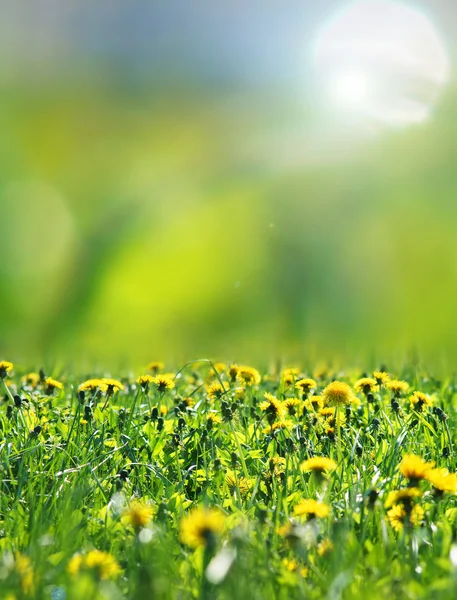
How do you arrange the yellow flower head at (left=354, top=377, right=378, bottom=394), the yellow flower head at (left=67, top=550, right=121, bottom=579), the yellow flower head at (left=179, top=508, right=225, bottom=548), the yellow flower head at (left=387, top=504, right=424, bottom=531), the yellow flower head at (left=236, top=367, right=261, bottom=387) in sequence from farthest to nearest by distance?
the yellow flower head at (left=236, top=367, right=261, bottom=387) < the yellow flower head at (left=354, top=377, right=378, bottom=394) < the yellow flower head at (left=387, top=504, right=424, bottom=531) < the yellow flower head at (left=67, top=550, right=121, bottom=579) < the yellow flower head at (left=179, top=508, right=225, bottom=548)

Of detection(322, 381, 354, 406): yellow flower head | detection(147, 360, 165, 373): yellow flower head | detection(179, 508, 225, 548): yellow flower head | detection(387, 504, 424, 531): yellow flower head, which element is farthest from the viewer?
detection(147, 360, 165, 373): yellow flower head

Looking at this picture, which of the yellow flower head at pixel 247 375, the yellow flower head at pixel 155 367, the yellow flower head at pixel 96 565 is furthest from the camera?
the yellow flower head at pixel 155 367

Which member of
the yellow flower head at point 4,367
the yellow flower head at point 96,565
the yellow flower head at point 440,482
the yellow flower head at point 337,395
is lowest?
the yellow flower head at point 4,367

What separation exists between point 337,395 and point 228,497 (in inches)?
21.4

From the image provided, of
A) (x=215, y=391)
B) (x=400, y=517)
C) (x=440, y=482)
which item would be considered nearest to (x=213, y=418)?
(x=215, y=391)

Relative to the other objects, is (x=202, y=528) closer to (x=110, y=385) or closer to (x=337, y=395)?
(x=337, y=395)

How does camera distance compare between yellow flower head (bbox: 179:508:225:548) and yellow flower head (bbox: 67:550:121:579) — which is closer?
yellow flower head (bbox: 179:508:225:548)

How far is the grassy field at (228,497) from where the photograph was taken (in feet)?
5.33

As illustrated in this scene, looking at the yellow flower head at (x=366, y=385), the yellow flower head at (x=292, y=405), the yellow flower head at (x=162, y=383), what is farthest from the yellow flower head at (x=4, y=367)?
the yellow flower head at (x=366, y=385)

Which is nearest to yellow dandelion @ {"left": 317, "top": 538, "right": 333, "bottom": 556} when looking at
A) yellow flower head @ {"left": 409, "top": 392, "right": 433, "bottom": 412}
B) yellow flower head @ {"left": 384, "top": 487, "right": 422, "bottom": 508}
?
yellow flower head @ {"left": 384, "top": 487, "right": 422, "bottom": 508}

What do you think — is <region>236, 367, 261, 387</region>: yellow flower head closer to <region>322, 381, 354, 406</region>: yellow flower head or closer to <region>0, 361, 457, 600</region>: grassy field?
<region>0, 361, 457, 600</region>: grassy field

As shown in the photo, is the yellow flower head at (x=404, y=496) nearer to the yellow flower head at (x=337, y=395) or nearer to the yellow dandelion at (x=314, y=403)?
the yellow flower head at (x=337, y=395)

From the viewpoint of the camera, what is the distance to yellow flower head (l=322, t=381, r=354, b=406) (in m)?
2.61

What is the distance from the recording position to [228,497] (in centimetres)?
234
